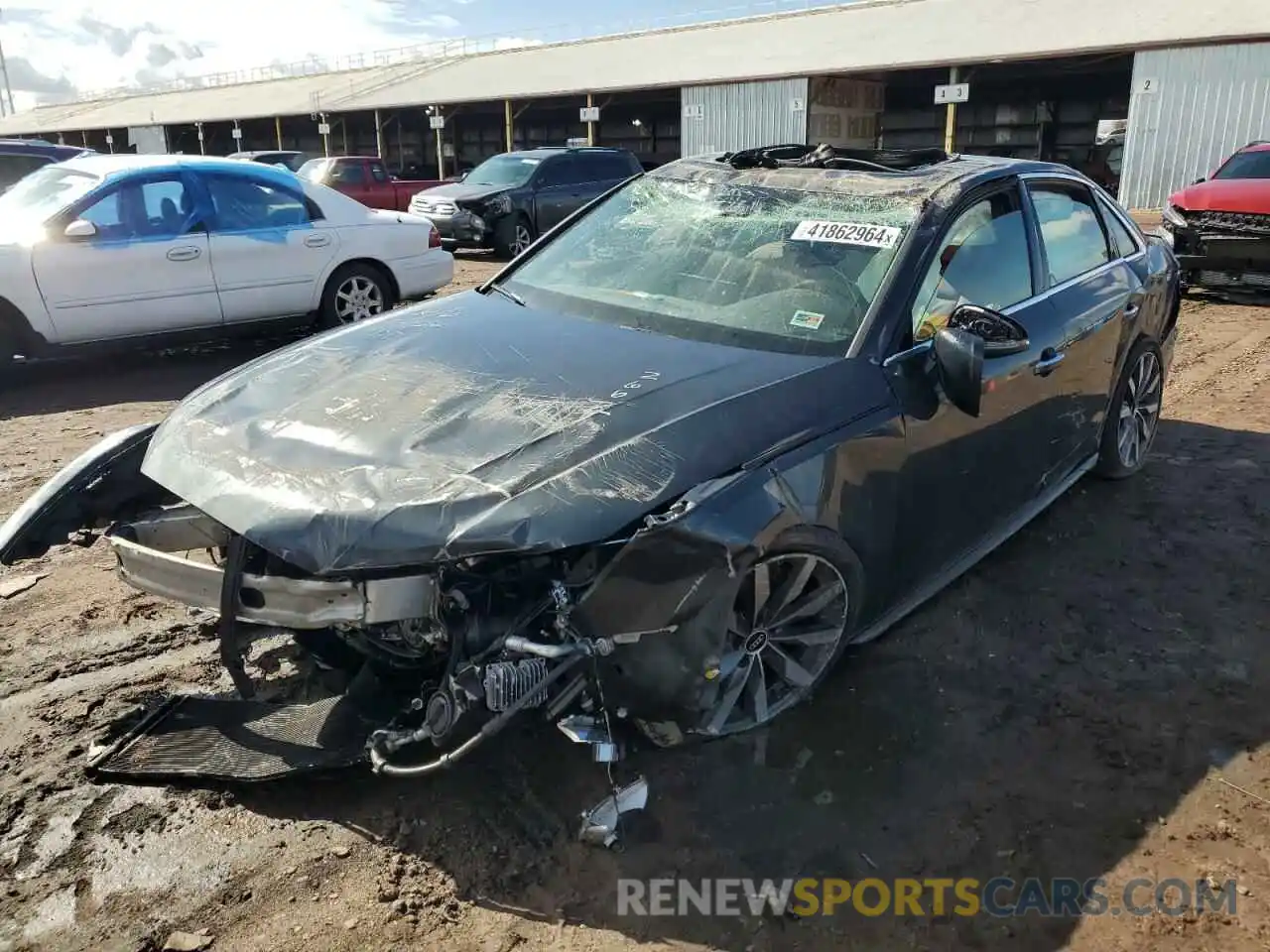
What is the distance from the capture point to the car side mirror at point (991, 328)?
328 cm

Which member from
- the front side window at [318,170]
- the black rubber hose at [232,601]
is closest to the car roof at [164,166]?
the black rubber hose at [232,601]

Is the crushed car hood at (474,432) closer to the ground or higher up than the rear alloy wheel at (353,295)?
higher up

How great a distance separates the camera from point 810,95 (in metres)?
24.8

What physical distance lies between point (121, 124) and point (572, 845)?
51.4 meters

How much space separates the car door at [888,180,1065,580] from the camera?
10.7 ft

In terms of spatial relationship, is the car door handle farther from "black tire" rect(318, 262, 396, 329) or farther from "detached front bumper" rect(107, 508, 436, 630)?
"black tire" rect(318, 262, 396, 329)

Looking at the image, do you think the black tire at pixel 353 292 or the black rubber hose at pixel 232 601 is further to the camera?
the black tire at pixel 353 292

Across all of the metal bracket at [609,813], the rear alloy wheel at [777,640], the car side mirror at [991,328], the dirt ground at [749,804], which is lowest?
the dirt ground at [749,804]

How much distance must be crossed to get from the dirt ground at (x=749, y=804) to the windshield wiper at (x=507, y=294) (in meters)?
1.71

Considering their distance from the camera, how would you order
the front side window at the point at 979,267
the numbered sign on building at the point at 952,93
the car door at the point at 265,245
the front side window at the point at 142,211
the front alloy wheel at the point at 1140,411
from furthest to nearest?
1. the numbered sign on building at the point at 952,93
2. the car door at the point at 265,245
3. the front side window at the point at 142,211
4. the front alloy wheel at the point at 1140,411
5. the front side window at the point at 979,267

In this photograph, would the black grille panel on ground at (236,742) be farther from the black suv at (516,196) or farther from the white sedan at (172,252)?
the black suv at (516,196)

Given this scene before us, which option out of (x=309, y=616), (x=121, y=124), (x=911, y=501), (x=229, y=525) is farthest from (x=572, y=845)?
(x=121, y=124)

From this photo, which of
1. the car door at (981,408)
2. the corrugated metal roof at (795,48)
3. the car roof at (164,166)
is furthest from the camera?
the corrugated metal roof at (795,48)

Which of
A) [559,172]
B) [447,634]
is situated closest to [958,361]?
[447,634]
